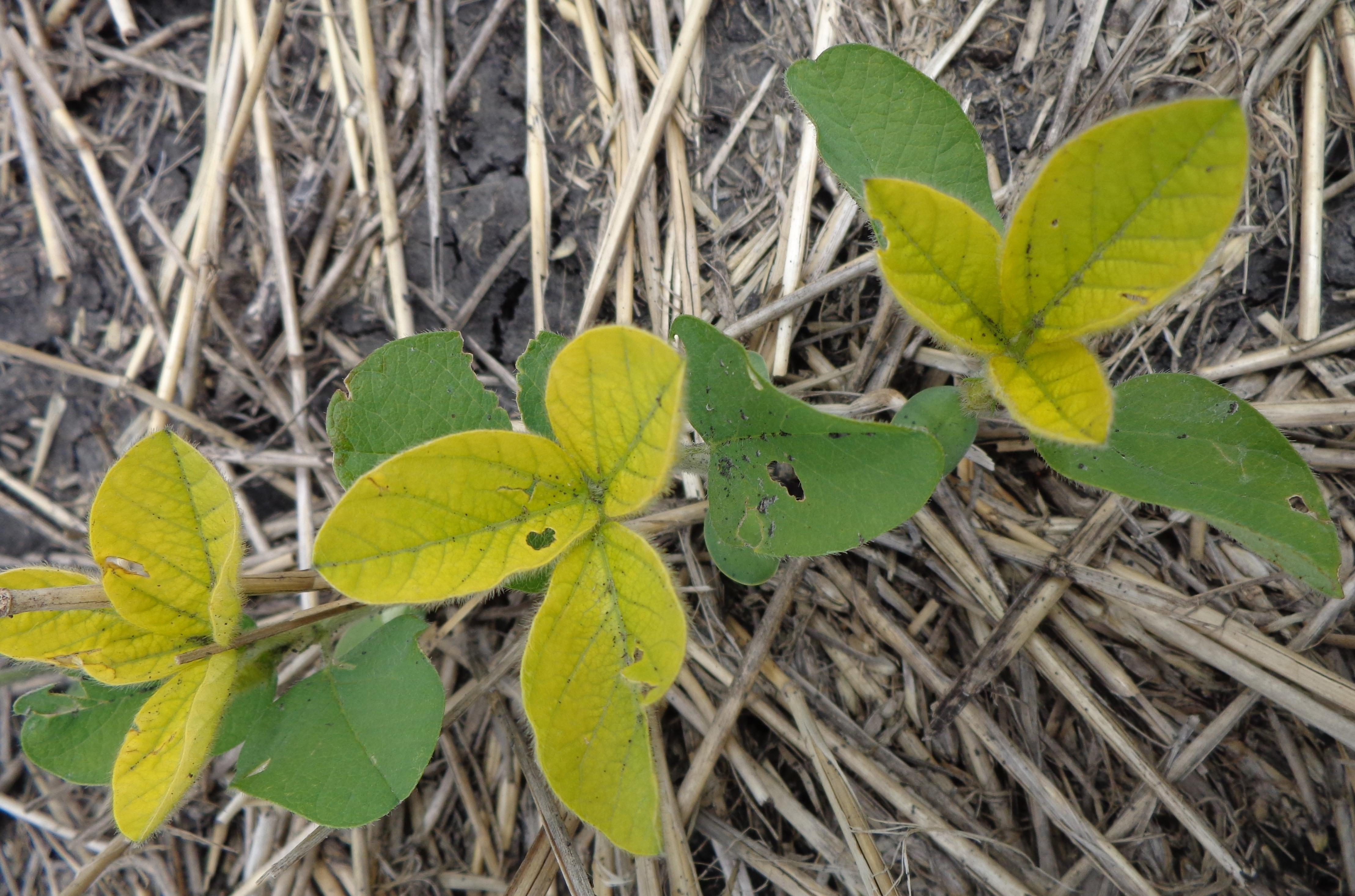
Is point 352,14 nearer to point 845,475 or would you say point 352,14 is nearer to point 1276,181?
point 845,475

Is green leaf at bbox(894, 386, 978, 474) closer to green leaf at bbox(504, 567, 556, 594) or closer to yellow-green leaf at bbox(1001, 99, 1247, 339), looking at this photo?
yellow-green leaf at bbox(1001, 99, 1247, 339)

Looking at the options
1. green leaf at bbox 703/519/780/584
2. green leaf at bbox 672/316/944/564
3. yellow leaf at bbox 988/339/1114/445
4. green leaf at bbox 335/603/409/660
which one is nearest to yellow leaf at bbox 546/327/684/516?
green leaf at bbox 672/316/944/564

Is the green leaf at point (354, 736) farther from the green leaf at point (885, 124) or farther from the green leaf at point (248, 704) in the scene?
the green leaf at point (885, 124)

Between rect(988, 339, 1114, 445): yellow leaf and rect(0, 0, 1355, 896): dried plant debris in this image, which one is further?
rect(0, 0, 1355, 896): dried plant debris

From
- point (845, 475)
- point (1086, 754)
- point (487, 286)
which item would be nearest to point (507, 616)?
point (487, 286)

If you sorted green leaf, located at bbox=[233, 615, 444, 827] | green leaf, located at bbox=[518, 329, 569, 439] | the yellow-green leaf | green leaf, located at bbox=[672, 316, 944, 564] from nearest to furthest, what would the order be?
the yellow-green leaf
green leaf, located at bbox=[672, 316, 944, 564]
green leaf, located at bbox=[233, 615, 444, 827]
green leaf, located at bbox=[518, 329, 569, 439]

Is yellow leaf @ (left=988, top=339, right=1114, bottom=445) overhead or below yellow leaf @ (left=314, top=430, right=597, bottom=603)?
overhead
